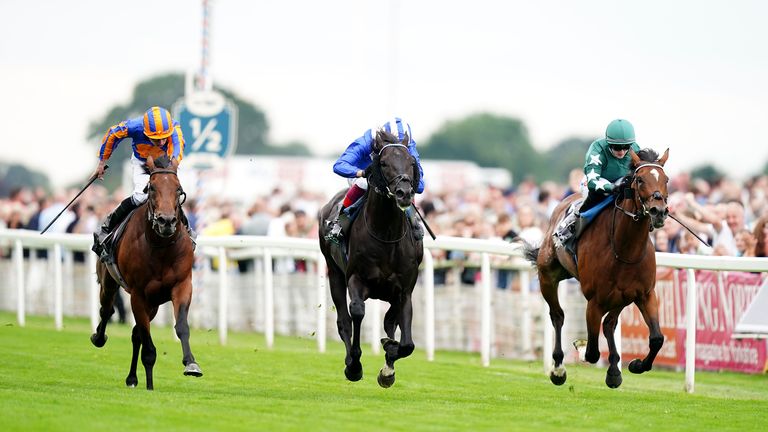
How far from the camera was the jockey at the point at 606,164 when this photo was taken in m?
10.7

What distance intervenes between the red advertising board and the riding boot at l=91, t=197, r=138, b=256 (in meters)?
5.33

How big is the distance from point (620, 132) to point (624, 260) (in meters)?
1.03

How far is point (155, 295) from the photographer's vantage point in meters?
10.8

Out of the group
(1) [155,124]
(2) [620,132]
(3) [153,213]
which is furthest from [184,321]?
(2) [620,132]

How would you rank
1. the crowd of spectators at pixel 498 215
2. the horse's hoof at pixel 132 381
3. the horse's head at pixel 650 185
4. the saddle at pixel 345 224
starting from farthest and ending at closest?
the crowd of spectators at pixel 498 215
the horse's hoof at pixel 132 381
the saddle at pixel 345 224
the horse's head at pixel 650 185

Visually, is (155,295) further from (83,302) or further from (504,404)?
(83,302)

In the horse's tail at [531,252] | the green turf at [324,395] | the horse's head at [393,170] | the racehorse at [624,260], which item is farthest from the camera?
the horse's tail at [531,252]

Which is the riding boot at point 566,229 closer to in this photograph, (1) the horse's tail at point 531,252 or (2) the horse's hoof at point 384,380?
(1) the horse's tail at point 531,252

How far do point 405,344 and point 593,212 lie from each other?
1.93 meters

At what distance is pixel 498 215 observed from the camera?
15.9 meters

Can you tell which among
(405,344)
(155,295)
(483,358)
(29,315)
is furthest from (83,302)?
(405,344)

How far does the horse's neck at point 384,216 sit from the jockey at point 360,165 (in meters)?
0.21

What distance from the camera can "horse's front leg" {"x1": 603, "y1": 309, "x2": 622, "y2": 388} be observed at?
1039 centimetres

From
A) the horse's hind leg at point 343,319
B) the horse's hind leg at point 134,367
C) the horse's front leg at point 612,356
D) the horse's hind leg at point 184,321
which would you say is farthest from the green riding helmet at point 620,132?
the horse's hind leg at point 134,367
